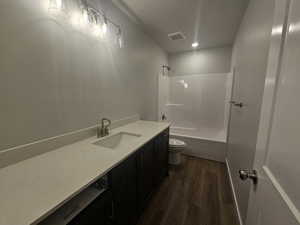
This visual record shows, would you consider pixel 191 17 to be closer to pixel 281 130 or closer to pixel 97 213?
pixel 281 130

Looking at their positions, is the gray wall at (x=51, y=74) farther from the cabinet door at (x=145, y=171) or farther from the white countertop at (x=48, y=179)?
the cabinet door at (x=145, y=171)

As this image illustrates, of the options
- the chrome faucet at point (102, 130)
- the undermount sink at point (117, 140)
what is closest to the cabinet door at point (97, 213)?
the undermount sink at point (117, 140)

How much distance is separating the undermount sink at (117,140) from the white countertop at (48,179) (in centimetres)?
25

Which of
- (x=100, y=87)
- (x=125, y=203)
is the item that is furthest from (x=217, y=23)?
(x=125, y=203)

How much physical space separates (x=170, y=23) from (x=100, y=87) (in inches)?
61.0

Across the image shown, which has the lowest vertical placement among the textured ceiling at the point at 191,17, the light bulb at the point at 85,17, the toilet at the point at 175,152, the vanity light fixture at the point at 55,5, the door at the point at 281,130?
the toilet at the point at 175,152

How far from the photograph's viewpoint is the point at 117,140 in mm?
1605

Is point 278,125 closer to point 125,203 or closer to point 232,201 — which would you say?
point 125,203

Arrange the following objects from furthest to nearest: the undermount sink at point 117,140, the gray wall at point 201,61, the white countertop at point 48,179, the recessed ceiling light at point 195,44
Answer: the gray wall at point 201,61 → the recessed ceiling light at point 195,44 → the undermount sink at point 117,140 → the white countertop at point 48,179

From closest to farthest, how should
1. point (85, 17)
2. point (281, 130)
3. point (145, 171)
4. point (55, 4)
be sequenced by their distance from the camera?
1. point (281, 130)
2. point (55, 4)
3. point (85, 17)
4. point (145, 171)

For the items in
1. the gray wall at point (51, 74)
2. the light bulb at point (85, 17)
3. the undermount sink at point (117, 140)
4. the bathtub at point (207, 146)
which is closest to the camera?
the gray wall at point (51, 74)

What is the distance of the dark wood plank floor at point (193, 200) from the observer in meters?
1.44

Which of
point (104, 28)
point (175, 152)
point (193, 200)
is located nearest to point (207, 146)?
point (175, 152)

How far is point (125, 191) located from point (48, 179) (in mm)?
579
